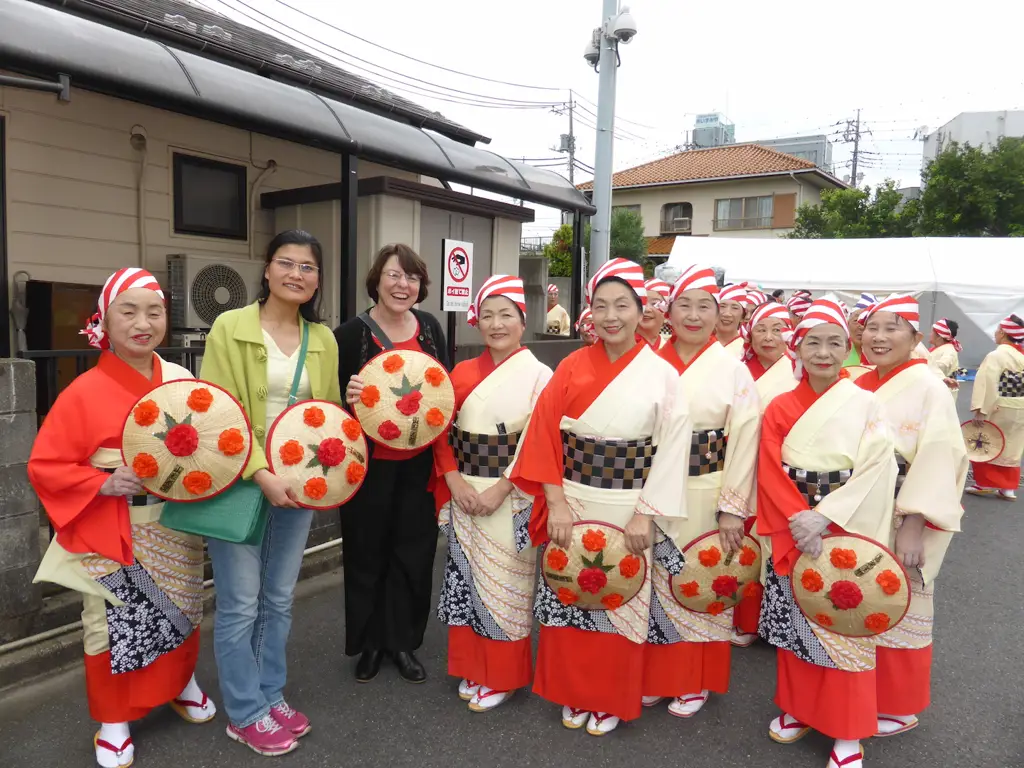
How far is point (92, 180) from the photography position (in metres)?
5.89

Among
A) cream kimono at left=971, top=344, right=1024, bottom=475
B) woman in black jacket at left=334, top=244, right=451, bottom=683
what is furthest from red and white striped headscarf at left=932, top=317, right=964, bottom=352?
woman in black jacket at left=334, top=244, right=451, bottom=683

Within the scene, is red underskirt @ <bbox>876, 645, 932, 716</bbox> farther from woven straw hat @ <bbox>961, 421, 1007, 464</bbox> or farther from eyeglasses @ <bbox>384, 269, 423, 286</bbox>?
woven straw hat @ <bbox>961, 421, 1007, 464</bbox>

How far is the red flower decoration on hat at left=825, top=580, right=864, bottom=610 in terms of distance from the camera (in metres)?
2.43

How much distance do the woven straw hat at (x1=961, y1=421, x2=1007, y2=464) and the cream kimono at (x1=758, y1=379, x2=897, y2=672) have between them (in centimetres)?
556

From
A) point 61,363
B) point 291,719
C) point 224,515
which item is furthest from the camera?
point 61,363

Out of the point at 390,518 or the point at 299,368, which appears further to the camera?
the point at 390,518

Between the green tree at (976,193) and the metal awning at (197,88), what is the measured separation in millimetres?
16230

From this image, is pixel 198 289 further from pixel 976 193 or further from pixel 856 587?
pixel 976 193

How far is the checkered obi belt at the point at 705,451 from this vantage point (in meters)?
2.89

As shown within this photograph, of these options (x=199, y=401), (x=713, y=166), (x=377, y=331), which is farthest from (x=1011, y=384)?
(x=713, y=166)

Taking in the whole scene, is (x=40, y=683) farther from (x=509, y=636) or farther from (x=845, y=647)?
(x=845, y=647)

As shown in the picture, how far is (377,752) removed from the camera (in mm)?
2645

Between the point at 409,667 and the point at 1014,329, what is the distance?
7399 mm

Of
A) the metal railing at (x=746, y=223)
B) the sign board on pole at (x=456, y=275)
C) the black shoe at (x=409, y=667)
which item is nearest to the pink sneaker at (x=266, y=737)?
the black shoe at (x=409, y=667)
